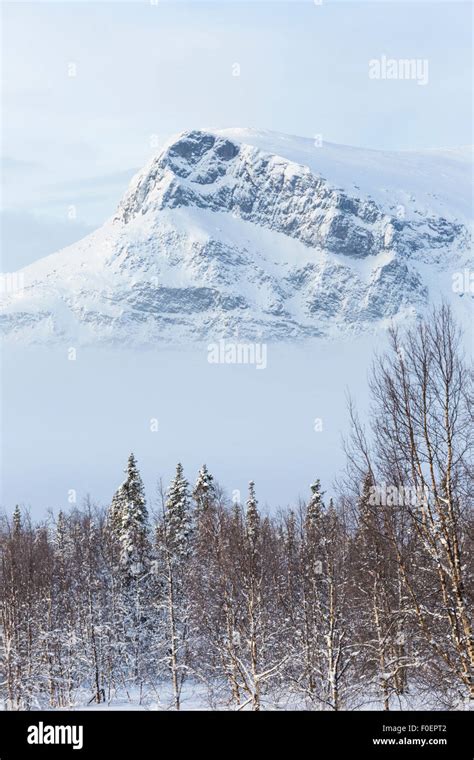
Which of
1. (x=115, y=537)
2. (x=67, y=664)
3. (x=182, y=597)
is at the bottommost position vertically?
(x=67, y=664)

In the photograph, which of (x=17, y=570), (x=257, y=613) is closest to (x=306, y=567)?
(x=257, y=613)

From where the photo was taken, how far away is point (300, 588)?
4562 cm

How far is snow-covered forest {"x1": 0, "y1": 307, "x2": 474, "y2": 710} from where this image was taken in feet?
53.2

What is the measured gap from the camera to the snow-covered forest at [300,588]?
16.2m

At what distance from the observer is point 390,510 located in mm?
16672
